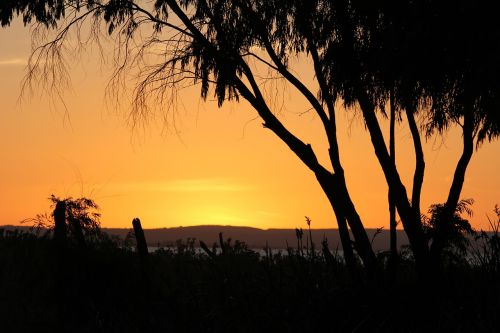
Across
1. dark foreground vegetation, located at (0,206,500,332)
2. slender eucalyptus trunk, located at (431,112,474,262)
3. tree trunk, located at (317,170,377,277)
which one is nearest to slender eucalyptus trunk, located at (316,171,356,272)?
tree trunk, located at (317,170,377,277)

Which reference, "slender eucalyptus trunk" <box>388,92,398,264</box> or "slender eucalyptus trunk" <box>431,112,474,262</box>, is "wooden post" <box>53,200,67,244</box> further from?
"slender eucalyptus trunk" <box>431,112,474,262</box>

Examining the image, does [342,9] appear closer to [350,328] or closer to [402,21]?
[402,21]

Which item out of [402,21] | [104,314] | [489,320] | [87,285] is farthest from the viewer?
[87,285]

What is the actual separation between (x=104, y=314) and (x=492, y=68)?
6914 millimetres

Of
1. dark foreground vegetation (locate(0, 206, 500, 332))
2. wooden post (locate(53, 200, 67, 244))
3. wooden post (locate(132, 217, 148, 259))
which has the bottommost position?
dark foreground vegetation (locate(0, 206, 500, 332))

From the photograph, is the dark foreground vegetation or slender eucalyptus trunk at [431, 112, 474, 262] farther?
slender eucalyptus trunk at [431, 112, 474, 262]

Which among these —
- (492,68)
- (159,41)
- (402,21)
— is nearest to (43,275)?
(159,41)

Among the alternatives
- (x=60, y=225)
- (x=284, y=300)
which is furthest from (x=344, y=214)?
(x=60, y=225)

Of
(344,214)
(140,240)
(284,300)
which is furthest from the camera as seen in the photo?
(140,240)

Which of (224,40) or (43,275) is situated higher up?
(224,40)

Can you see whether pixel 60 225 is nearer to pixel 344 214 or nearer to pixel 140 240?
pixel 140 240

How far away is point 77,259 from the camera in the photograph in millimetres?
13172

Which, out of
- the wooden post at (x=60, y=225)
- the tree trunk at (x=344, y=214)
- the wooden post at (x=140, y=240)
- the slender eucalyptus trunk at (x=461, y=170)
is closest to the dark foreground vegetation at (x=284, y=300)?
the wooden post at (x=140, y=240)

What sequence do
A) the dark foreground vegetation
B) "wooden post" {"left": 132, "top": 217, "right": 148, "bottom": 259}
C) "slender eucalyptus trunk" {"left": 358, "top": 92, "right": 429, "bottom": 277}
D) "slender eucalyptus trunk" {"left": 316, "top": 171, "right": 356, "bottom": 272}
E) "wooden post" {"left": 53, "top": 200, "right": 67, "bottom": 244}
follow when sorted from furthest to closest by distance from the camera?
"wooden post" {"left": 53, "top": 200, "right": 67, "bottom": 244} → "wooden post" {"left": 132, "top": 217, "right": 148, "bottom": 259} → "slender eucalyptus trunk" {"left": 316, "top": 171, "right": 356, "bottom": 272} → "slender eucalyptus trunk" {"left": 358, "top": 92, "right": 429, "bottom": 277} → the dark foreground vegetation
